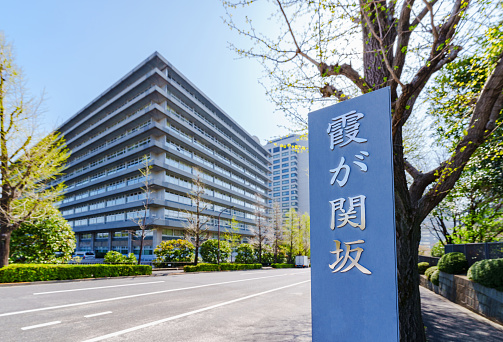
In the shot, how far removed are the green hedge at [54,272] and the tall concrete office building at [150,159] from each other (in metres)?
20.6

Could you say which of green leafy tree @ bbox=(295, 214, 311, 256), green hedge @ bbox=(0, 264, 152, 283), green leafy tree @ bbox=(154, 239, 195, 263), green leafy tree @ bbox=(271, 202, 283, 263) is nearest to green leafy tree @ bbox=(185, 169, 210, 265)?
green leafy tree @ bbox=(154, 239, 195, 263)

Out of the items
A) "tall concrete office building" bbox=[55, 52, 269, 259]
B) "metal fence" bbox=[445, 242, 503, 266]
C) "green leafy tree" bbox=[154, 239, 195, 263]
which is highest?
"tall concrete office building" bbox=[55, 52, 269, 259]

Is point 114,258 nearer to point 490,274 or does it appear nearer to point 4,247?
point 4,247

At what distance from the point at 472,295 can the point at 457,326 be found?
3.02 metres

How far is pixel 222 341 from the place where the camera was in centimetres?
605

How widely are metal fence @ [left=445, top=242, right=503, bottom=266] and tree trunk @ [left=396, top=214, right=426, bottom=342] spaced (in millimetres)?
7235

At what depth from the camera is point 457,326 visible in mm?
7551

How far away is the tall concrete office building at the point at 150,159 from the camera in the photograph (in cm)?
4291

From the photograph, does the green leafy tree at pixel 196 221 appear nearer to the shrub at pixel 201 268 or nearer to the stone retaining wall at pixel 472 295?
the shrub at pixel 201 268

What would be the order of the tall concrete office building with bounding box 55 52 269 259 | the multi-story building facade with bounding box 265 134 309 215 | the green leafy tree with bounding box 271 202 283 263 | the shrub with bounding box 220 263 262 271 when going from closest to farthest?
the shrub with bounding box 220 263 262 271
the tall concrete office building with bounding box 55 52 269 259
the green leafy tree with bounding box 271 202 283 263
the multi-story building facade with bounding box 265 134 309 215

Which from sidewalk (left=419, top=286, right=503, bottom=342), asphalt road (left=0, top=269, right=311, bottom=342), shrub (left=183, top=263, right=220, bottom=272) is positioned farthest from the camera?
shrub (left=183, top=263, right=220, bottom=272)

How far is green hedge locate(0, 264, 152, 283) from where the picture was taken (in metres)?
13.9

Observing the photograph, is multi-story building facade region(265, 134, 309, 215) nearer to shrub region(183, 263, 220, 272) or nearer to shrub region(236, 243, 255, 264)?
shrub region(236, 243, 255, 264)

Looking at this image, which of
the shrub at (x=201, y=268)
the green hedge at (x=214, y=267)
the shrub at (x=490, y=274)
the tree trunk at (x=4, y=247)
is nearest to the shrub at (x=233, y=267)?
the green hedge at (x=214, y=267)
